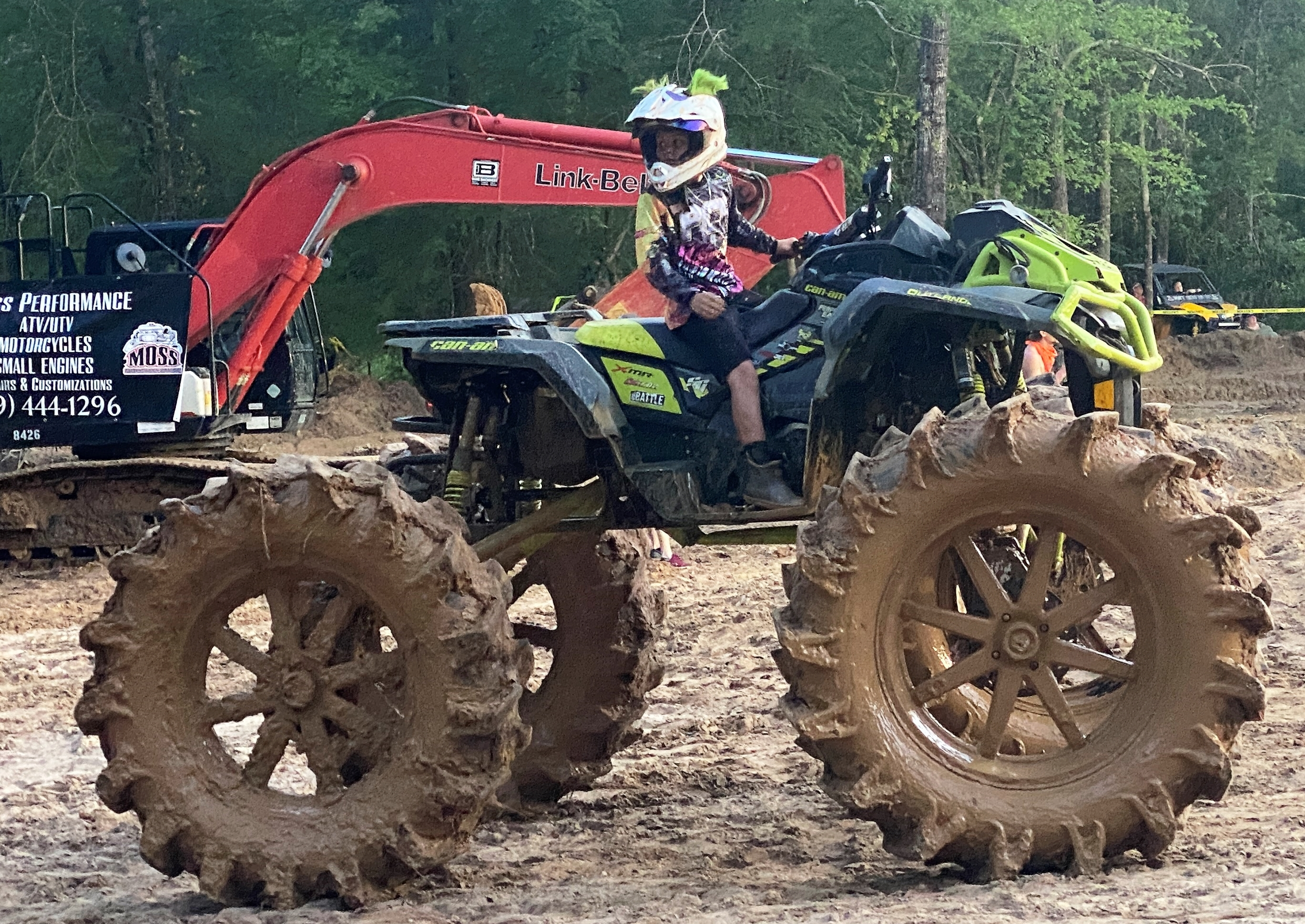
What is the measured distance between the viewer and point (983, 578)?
498 centimetres

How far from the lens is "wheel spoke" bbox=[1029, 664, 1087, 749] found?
16.3ft

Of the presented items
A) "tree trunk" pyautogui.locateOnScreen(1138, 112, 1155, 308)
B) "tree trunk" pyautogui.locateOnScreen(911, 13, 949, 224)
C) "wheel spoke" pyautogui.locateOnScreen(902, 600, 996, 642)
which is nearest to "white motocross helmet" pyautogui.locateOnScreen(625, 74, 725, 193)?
"wheel spoke" pyautogui.locateOnScreen(902, 600, 996, 642)

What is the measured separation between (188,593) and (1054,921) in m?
2.86

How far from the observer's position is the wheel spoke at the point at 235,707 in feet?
17.5

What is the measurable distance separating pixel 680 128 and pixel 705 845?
2.57 meters

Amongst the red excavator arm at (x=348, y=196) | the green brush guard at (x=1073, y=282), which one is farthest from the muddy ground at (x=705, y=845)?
the red excavator arm at (x=348, y=196)

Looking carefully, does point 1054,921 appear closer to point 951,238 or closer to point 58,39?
point 951,238

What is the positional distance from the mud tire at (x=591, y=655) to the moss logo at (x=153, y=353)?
596 cm

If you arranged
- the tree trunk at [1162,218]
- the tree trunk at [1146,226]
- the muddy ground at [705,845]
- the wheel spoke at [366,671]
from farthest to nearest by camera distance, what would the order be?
the tree trunk at [1162,218]
the tree trunk at [1146,226]
the wheel spoke at [366,671]
the muddy ground at [705,845]

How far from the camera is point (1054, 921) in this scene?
4340 mm

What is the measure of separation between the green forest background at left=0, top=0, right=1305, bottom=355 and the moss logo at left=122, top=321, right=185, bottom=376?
8350 mm

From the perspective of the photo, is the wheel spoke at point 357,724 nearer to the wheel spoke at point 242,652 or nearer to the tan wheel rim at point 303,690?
the tan wheel rim at point 303,690

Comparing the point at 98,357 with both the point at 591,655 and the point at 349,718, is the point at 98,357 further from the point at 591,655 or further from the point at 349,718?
the point at 349,718

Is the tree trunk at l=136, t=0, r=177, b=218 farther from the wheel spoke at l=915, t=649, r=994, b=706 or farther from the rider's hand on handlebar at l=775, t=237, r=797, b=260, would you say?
the wheel spoke at l=915, t=649, r=994, b=706
